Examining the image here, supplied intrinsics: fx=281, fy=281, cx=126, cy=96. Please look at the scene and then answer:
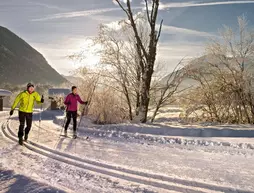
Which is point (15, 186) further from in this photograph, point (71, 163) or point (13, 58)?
point (13, 58)

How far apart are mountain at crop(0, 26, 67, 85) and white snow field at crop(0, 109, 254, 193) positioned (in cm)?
11641

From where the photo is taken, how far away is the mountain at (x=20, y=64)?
125000mm

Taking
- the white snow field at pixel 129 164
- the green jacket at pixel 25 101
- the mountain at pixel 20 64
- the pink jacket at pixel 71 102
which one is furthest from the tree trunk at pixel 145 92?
the mountain at pixel 20 64

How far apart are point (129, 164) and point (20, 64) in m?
142

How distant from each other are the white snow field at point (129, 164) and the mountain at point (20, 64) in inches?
4583

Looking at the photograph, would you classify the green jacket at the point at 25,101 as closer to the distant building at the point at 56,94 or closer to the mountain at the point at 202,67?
the mountain at the point at 202,67

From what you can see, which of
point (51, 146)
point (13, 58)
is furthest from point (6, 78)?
point (51, 146)

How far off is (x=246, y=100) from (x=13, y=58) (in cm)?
13709

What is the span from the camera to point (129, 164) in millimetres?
6617

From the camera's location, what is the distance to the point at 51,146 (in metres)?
8.67

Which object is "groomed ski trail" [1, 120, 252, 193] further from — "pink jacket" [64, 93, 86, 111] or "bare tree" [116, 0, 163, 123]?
"bare tree" [116, 0, 163, 123]

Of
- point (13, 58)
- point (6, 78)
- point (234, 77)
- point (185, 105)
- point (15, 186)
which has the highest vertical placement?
point (13, 58)

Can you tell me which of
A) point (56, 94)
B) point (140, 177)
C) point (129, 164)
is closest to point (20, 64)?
point (56, 94)

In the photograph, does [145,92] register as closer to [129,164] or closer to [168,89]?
[168,89]
